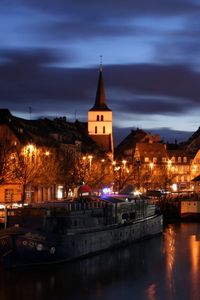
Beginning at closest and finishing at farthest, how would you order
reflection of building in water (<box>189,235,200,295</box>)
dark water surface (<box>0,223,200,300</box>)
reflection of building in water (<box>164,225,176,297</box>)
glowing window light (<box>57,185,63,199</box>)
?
dark water surface (<box>0,223,200,300</box>) < reflection of building in water (<box>164,225,176,297</box>) < reflection of building in water (<box>189,235,200,295</box>) < glowing window light (<box>57,185,63,199</box>)

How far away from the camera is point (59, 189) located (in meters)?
126

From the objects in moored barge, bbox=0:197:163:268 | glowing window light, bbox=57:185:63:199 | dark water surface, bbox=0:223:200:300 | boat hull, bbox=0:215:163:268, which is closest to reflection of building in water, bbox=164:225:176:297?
→ dark water surface, bbox=0:223:200:300

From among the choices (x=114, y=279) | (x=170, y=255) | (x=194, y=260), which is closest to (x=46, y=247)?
(x=114, y=279)

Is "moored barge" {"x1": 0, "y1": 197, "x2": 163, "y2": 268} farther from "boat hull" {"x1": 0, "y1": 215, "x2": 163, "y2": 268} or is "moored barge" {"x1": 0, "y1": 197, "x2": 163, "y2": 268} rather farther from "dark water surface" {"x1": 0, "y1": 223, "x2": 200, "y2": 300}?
"dark water surface" {"x1": 0, "y1": 223, "x2": 200, "y2": 300}

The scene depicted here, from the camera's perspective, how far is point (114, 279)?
58406mm

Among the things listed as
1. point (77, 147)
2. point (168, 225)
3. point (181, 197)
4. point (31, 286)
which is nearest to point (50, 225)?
point (31, 286)

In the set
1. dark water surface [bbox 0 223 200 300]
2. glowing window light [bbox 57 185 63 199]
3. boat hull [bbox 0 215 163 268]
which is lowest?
dark water surface [bbox 0 223 200 300]

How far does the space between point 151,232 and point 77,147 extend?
2987 inches

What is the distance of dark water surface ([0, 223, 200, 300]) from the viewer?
2076 inches

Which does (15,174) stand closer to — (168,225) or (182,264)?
(168,225)

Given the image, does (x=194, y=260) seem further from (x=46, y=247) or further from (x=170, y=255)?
(x=46, y=247)

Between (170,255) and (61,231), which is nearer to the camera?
(61,231)

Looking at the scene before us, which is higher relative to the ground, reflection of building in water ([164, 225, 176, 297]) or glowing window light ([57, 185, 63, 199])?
glowing window light ([57, 185, 63, 199])

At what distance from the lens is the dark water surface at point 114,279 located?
52.7 metres
